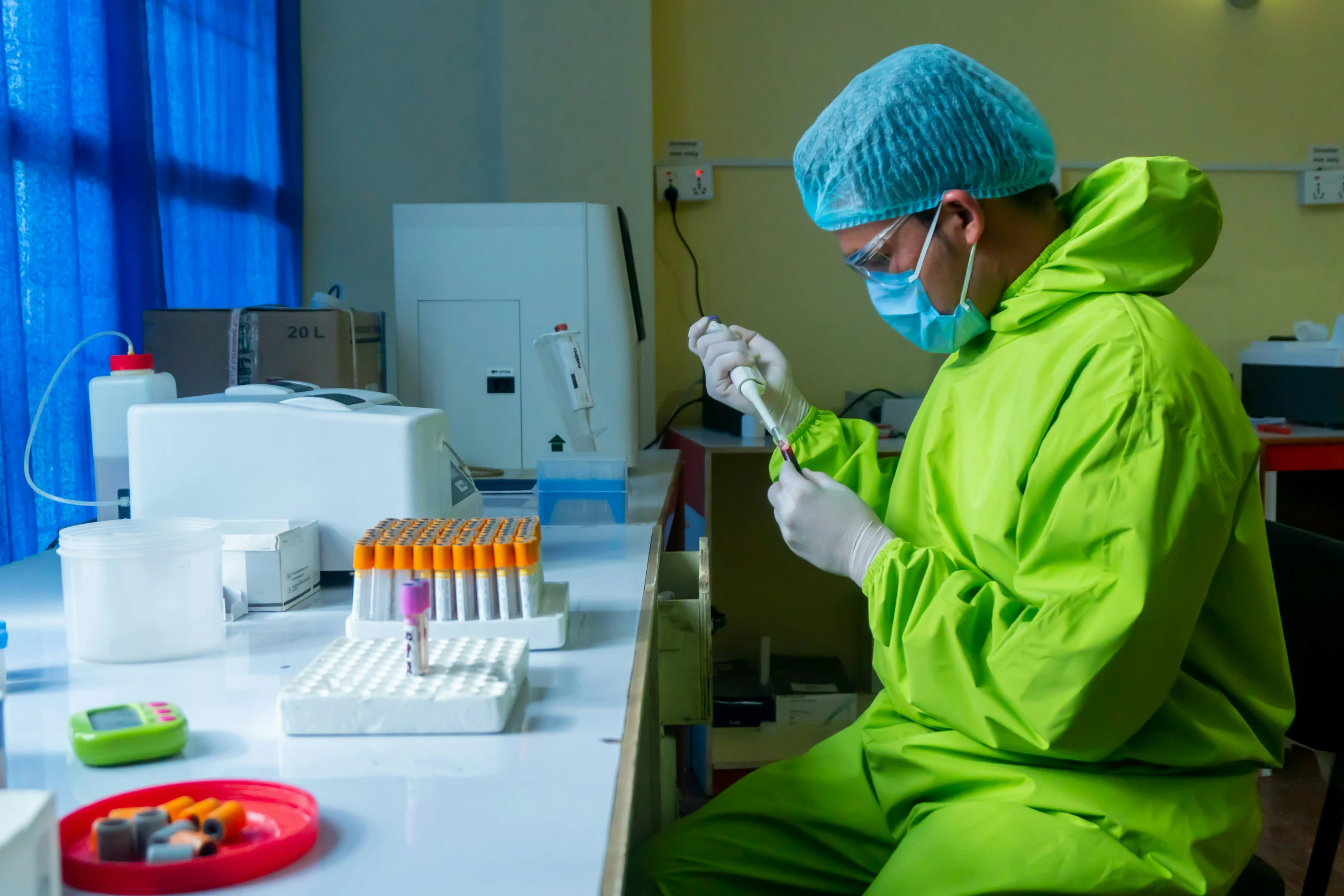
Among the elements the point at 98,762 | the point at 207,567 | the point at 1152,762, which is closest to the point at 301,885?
the point at 98,762

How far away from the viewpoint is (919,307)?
1.18m

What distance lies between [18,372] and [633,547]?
916mm

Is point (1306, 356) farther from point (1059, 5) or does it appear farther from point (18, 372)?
point (18, 372)

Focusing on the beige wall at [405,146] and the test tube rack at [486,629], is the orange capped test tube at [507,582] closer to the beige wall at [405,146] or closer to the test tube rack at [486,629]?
the test tube rack at [486,629]

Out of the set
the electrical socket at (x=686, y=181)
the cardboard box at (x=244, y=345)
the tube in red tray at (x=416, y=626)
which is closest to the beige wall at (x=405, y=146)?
the electrical socket at (x=686, y=181)

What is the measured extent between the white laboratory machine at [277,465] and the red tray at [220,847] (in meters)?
0.61

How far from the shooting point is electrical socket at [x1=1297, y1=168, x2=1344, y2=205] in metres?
3.09

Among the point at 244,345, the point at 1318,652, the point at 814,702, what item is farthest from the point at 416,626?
the point at 814,702

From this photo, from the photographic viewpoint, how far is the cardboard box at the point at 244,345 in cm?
191

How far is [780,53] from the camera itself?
3014mm

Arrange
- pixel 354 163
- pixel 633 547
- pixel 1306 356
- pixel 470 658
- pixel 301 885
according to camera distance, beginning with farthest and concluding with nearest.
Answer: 1. pixel 354 163
2. pixel 1306 356
3. pixel 633 547
4. pixel 470 658
5. pixel 301 885

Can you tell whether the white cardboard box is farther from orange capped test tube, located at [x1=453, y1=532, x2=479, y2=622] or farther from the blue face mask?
the blue face mask

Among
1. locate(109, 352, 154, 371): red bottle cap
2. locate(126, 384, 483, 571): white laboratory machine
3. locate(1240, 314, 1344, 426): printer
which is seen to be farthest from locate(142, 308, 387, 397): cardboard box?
locate(1240, 314, 1344, 426): printer

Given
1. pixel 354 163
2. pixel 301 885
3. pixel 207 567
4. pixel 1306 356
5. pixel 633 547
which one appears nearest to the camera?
pixel 301 885
